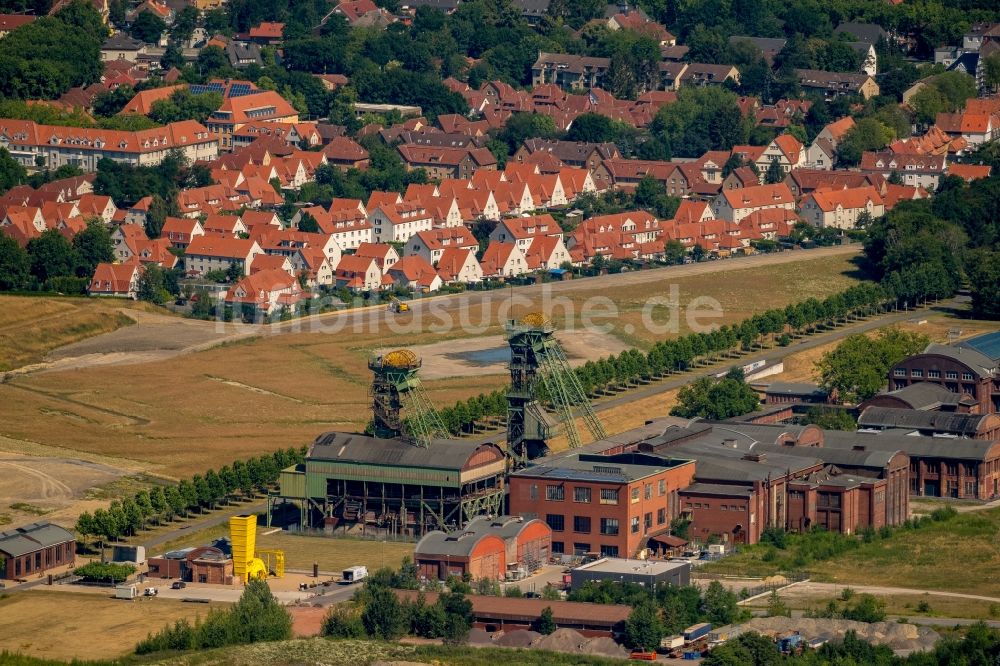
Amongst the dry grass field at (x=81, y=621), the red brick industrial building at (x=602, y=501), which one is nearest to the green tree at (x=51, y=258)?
the red brick industrial building at (x=602, y=501)

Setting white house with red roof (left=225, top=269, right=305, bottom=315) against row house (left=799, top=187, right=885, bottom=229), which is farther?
row house (left=799, top=187, right=885, bottom=229)

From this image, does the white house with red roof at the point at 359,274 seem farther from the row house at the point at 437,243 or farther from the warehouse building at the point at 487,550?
the warehouse building at the point at 487,550

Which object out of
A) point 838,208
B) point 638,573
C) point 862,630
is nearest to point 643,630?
point 638,573

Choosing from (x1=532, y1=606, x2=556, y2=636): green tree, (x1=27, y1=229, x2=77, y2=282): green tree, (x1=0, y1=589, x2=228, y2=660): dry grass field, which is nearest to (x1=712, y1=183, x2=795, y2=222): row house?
(x1=27, y1=229, x2=77, y2=282): green tree

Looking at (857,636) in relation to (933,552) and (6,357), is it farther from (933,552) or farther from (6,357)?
(6,357)

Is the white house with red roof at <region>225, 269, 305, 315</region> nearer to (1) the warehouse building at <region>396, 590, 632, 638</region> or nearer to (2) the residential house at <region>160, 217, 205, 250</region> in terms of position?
(2) the residential house at <region>160, 217, 205, 250</region>

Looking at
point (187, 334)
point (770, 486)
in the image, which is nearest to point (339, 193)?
point (187, 334)
